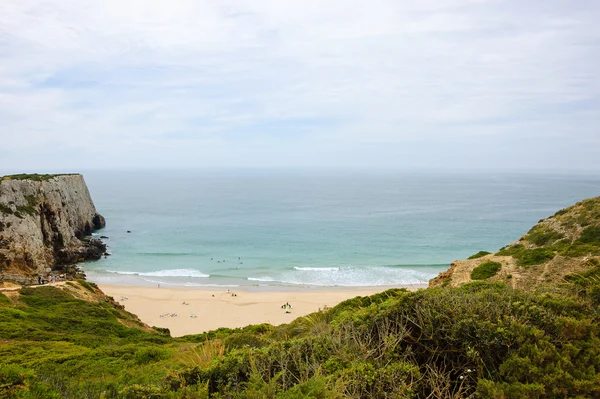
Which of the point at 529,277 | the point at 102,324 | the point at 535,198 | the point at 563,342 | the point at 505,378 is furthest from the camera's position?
the point at 535,198

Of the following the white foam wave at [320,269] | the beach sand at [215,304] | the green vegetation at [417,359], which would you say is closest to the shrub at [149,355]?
the green vegetation at [417,359]

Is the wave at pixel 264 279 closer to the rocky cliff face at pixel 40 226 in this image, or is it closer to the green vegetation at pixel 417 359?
the rocky cliff face at pixel 40 226

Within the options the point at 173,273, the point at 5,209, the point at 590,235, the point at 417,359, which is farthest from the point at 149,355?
the point at 173,273

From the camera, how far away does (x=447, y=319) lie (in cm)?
652

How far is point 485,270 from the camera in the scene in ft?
58.2

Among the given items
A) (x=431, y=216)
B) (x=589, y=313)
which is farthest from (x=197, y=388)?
(x=431, y=216)

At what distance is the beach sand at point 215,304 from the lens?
93.4 ft

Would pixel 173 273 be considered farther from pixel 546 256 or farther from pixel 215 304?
pixel 546 256

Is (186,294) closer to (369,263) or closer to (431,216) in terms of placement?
(369,263)

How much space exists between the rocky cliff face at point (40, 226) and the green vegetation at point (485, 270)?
33.7 m

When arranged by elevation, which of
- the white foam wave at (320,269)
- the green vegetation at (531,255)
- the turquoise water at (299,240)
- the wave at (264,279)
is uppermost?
the green vegetation at (531,255)

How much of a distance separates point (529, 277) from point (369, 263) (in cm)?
3030

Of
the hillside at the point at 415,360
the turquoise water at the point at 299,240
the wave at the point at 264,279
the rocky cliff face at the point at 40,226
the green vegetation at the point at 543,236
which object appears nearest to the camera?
the hillside at the point at 415,360

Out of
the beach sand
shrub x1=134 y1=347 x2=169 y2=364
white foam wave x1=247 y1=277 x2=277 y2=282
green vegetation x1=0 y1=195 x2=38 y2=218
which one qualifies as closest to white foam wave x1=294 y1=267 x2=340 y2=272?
white foam wave x1=247 y1=277 x2=277 y2=282
